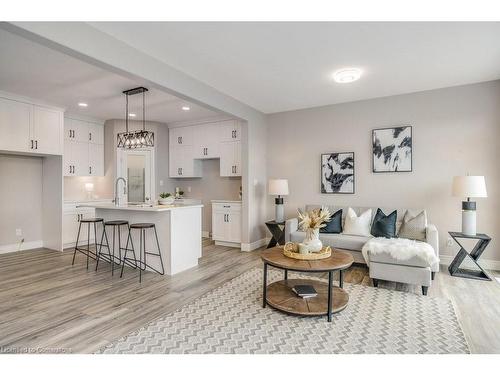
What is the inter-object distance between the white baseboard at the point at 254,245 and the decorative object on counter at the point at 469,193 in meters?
3.19

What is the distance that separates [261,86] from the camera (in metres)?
4.05

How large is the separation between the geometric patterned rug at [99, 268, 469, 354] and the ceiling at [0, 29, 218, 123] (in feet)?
9.70

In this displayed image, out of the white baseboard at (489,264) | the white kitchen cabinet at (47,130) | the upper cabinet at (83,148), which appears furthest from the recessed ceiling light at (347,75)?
the upper cabinet at (83,148)

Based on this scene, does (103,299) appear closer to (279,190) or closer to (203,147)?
(279,190)

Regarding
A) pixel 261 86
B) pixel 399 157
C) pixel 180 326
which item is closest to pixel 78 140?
pixel 261 86

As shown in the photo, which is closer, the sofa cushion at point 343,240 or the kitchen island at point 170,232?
the kitchen island at point 170,232

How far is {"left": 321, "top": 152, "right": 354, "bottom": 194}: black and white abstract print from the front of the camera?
15.8 ft

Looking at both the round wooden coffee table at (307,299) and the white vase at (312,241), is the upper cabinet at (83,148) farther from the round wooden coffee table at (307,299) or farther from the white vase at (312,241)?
the white vase at (312,241)

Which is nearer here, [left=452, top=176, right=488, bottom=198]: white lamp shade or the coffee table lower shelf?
the coffee table lower shelf

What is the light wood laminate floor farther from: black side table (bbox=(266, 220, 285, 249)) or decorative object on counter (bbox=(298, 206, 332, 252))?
decorative object on counter (bbox=(298, 206, 332, 252))

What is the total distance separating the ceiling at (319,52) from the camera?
253cm

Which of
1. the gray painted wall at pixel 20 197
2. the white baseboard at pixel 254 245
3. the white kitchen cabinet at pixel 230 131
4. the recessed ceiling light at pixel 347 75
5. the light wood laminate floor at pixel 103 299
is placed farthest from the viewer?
the white kitchen cabinet at pixel 230 131

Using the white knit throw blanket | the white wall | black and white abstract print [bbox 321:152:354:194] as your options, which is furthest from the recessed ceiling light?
the white knit throw blanket

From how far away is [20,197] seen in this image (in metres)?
5.12
